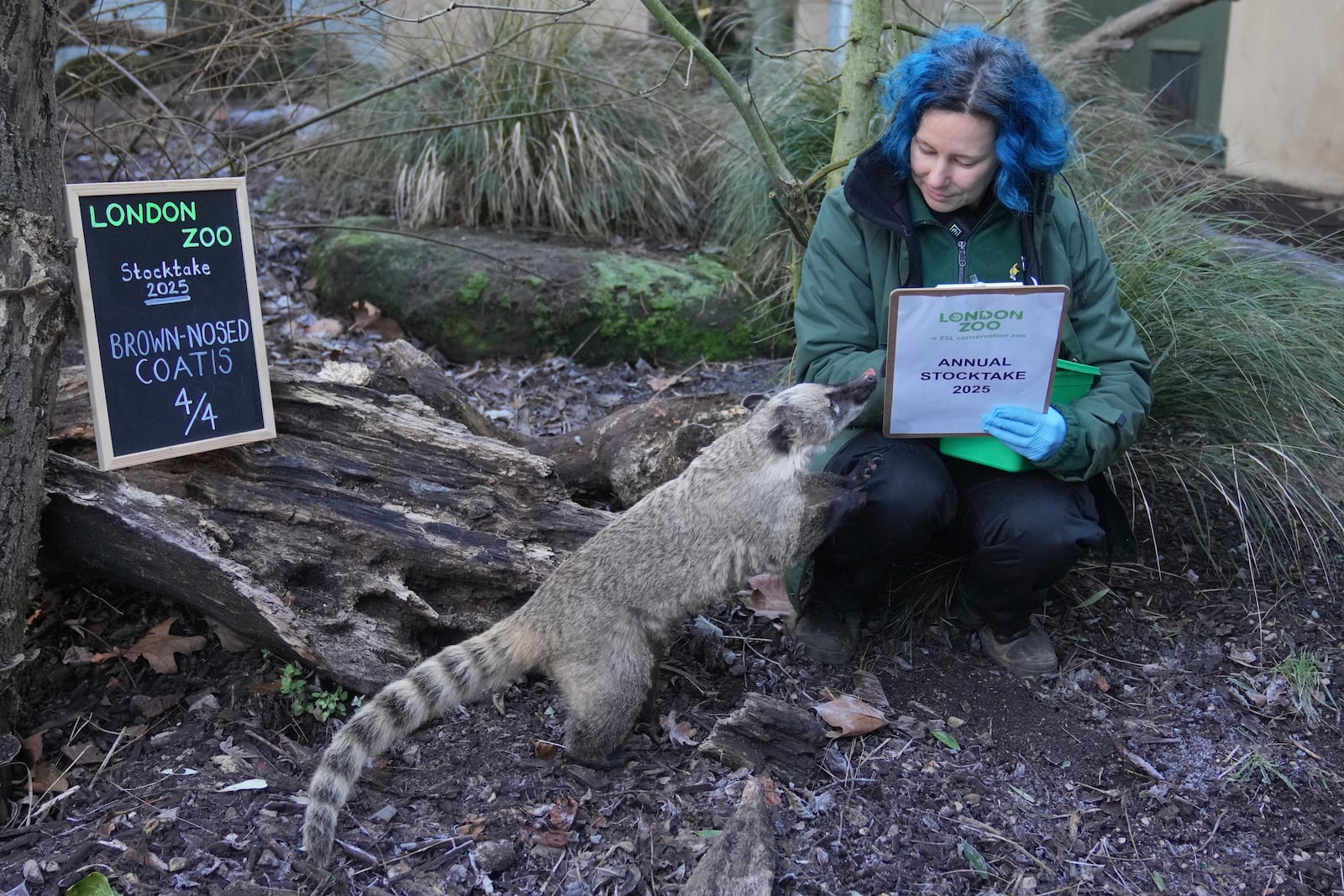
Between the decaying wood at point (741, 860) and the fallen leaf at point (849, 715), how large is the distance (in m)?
0.54

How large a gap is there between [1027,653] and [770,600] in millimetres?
908

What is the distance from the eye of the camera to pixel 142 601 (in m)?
3.38

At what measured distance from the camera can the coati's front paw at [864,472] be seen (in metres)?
3.05

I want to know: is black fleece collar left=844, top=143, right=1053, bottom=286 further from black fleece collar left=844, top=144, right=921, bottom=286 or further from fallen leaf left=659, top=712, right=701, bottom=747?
fallen leaf left=659, top=712, right=701, bottom=747

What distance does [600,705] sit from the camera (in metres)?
2.89

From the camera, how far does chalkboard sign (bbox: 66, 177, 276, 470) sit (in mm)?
2863

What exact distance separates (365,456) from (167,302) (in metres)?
0.74

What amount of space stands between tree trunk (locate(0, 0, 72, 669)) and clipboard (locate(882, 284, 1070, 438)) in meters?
2.22

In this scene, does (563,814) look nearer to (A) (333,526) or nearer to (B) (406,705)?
(B) (406,705)

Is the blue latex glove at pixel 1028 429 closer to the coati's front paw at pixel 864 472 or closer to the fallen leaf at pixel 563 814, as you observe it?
the coati's front paw at pixel 864 472

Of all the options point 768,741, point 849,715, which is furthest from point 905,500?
point 768,741

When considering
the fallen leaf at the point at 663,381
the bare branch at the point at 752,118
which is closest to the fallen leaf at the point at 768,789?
the bare branch at the point at 752,118

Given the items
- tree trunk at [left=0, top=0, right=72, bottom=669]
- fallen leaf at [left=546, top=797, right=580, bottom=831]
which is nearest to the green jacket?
fallen leaf at [left=546, top=797, right=580, bottom=831]

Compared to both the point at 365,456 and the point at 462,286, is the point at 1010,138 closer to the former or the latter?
the point at 365,456
